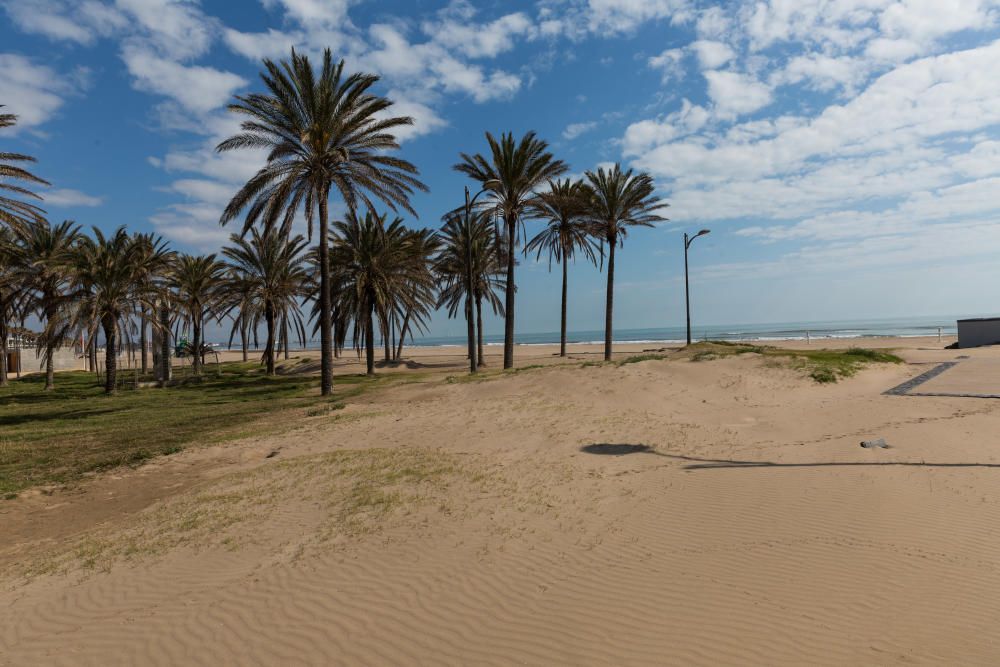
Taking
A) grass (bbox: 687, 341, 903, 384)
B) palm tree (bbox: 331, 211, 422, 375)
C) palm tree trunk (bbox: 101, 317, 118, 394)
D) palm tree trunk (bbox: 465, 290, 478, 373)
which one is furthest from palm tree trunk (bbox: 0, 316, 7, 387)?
grass (bbox: 687, 341, 903, 384)

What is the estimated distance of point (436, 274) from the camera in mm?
34719

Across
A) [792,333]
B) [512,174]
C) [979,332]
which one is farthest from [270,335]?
[792,333]

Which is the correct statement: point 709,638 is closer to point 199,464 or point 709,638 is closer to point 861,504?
point 861,504

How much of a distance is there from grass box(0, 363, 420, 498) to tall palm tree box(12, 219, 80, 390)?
2840mm

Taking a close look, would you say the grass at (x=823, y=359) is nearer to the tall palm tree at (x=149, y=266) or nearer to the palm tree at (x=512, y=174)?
the palm tree at (x=512, y=174)

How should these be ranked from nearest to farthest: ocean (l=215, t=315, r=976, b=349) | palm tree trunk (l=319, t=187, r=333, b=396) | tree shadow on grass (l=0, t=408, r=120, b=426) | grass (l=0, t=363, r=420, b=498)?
grass (l=0, t=363, r=420, b=498), tree shadow on grass (l=0, t=408, r=120, b=426), palm tree trunk (l=319, t=187, r=333, b=396), ocean (l=215, t=315, r=976, b=349)

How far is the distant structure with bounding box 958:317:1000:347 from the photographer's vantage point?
24953 millimetres

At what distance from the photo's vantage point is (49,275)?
84.4 feet

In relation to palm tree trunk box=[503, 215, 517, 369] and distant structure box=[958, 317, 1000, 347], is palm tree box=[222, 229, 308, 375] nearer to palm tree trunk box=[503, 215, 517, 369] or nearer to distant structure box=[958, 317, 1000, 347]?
palm tree trunk box=[503, 215, 517, 369]

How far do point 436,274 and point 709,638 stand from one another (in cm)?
3200

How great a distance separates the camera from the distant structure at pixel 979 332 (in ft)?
81.9

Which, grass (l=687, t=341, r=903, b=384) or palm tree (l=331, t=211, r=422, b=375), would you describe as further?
palm tree (l=331, t=211, r=422, b=375)

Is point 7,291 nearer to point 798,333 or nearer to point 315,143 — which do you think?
point 315,143

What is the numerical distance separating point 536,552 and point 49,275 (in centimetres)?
3106
